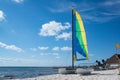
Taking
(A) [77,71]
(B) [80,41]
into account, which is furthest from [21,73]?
(A) [77,71]

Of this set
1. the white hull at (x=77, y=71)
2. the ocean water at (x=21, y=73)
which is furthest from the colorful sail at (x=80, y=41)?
the ocean water at (x=21, y=73)

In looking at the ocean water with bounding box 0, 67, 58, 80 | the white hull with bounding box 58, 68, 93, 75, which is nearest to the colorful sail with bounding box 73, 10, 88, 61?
the white hull with bounding box 58, 68, 93, 75

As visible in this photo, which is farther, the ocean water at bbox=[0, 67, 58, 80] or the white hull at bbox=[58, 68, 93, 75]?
the ocean water at bbox=[0, 67, 58, 80]

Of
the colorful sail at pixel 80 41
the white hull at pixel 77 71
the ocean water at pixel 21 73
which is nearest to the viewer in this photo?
the white hull at pixel 77 71

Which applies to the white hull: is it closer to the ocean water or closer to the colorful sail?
the colorful sail

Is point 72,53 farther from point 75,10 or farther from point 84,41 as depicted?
point 75,10

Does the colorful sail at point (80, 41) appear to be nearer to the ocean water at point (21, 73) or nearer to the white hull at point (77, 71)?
the white hull at point (77, 71)

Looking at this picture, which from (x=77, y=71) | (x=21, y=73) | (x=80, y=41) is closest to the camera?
(x=77, y=71)

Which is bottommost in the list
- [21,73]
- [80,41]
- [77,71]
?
[77,71]

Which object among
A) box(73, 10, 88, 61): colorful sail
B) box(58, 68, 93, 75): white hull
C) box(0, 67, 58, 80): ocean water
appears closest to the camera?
box(58, 68, 93, 75): white hull

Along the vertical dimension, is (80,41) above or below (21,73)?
above

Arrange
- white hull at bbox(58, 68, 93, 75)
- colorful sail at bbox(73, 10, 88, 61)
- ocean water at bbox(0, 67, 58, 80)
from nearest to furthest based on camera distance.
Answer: white hull at bbox(58, 68, 93, 75) → colorful sail at bbox(73, 10, 88, 61) → ocean water at bbox(0, 67, 58, 80)

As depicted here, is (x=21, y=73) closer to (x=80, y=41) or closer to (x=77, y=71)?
(x=80, y=41)

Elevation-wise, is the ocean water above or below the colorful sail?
below
